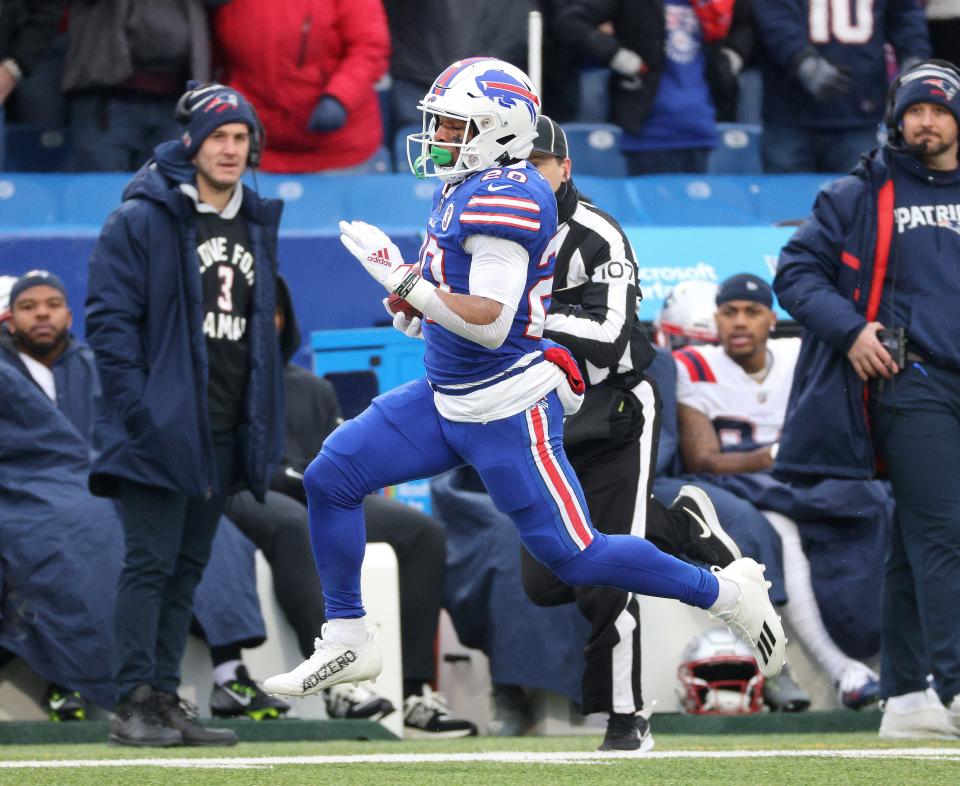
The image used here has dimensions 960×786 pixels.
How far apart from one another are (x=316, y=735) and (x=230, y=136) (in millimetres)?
2033

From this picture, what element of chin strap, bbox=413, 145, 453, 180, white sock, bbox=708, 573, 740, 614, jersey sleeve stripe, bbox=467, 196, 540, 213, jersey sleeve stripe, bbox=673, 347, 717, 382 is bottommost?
white sock, bbox=708, 573, 740, 614

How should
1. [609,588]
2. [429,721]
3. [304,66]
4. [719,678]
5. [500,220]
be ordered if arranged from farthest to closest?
1. [304,66]
2. [719,678]
3. [429,721]
4. [609,588]
5. [500,220]

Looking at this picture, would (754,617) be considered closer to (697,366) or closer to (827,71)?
(697,366)

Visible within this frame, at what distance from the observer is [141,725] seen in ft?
18.9

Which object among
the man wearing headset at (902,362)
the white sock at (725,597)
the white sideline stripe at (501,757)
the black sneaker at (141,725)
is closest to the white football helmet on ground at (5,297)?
the black sneaker at (141,725)

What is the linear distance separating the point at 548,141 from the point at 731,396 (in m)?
2.36

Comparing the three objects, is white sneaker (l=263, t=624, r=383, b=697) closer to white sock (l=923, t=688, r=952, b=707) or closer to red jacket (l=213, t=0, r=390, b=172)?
white sock (l=923, t=688, r=952, b=707)

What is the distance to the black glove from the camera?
10.1 metres

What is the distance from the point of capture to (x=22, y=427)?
677 cm

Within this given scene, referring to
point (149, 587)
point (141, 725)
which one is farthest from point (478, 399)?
point (141, 725)

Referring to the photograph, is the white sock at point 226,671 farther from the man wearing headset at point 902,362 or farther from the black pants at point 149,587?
the man wearing headset at point 902,362

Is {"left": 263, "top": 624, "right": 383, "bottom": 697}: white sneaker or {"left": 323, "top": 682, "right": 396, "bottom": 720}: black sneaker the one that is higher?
{"left": 263, "top": 624, "right": 383, "bottom": 697}: white sneaker

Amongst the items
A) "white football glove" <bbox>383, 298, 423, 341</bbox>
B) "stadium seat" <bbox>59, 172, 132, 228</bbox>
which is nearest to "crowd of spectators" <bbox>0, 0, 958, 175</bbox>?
"stadium seat" <bbox>59, 172, 132, 228</bbox>

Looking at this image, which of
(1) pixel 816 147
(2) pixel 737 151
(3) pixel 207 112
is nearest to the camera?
(3) pixel 207 112
